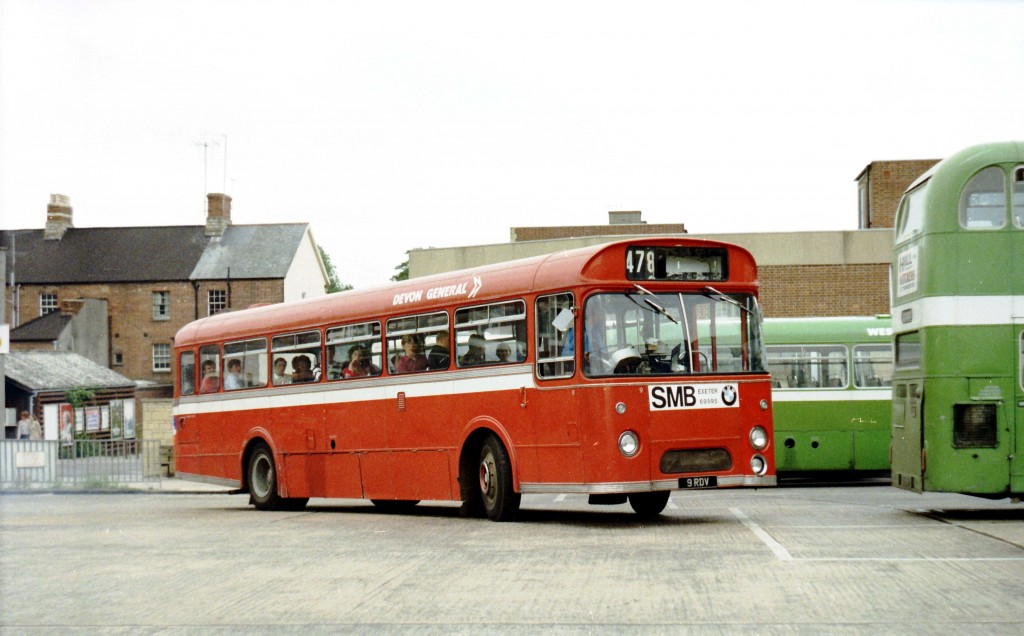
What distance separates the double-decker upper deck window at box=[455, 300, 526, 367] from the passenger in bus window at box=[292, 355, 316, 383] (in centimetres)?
381

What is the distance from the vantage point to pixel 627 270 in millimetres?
14125

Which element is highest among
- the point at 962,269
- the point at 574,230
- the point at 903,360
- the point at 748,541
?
the point at 574,230

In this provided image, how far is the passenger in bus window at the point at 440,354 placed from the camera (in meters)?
16.1

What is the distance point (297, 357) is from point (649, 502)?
242 inches

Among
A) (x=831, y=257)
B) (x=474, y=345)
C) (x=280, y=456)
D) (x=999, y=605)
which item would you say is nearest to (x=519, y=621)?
(x=999, y=605)

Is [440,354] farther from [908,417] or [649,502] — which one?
[908,417]

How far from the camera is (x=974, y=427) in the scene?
14711 millimetres

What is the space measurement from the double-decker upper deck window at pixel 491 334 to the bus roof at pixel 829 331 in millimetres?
10409

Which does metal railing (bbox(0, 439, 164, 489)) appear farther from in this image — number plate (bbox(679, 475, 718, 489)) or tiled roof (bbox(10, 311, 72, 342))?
tiled roof (bbox(10, 311, 72, 342))

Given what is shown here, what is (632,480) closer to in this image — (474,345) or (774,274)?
(474,345)

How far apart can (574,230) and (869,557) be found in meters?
56.7

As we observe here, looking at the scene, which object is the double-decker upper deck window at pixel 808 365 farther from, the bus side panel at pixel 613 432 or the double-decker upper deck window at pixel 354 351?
the bus side panel at pixel 613 432

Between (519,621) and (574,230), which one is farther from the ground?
(574,230)

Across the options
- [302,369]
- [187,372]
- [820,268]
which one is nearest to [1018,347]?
[302,369]
